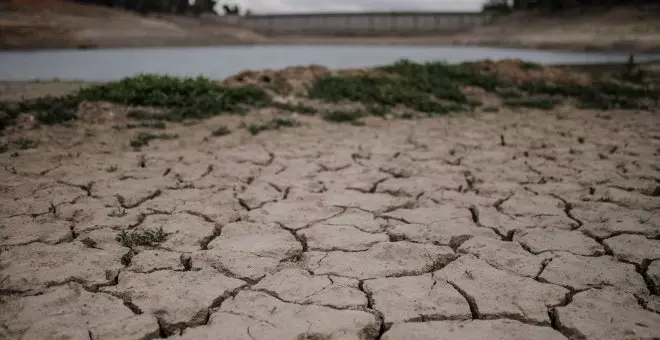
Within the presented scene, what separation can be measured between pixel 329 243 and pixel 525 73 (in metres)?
6.51

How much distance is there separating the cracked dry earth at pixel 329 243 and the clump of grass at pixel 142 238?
44 millimetres

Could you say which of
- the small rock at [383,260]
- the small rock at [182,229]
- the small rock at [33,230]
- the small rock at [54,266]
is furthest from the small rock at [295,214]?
the small rock at [33,230]

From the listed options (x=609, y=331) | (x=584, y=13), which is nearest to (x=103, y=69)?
(x=609, y=331)

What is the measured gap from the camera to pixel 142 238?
219 centimetres

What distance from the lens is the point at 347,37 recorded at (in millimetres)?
27719

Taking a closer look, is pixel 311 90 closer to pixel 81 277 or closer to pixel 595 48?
pixel 81 277

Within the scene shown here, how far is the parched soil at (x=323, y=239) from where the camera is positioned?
1.62 meters

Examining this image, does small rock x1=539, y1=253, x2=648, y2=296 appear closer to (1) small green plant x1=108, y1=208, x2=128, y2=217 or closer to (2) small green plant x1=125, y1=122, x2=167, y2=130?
(1) small green plant x1=108, y1=208, x2=128, y2=217

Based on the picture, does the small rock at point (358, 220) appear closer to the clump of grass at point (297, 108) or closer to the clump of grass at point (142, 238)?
the clump of grass at point (142, 238)

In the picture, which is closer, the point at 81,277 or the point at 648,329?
the point at 648,329

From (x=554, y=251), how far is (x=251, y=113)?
12.3 feet

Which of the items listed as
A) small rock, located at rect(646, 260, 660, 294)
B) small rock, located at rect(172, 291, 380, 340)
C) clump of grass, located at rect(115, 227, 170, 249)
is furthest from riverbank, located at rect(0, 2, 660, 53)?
small rock, located at rect(646, 260, 660, 294)

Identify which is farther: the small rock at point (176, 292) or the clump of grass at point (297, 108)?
the clump of grass at point (297, 108)

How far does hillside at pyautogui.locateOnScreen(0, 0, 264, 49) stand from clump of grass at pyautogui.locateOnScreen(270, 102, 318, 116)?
7.31 metres
